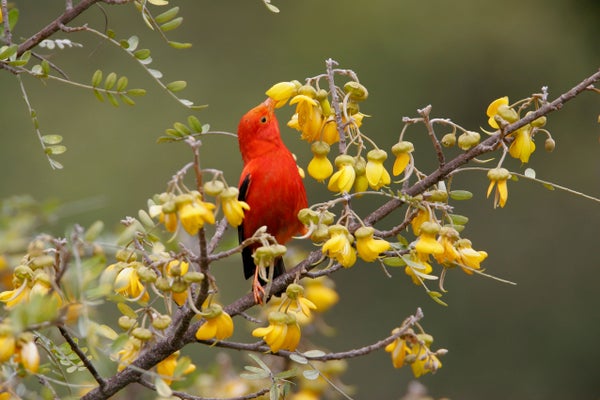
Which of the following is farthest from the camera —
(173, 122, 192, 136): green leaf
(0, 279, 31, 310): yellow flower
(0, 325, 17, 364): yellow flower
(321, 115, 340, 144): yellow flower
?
(321, 115, 340, 144): yellow flower

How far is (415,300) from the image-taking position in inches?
341

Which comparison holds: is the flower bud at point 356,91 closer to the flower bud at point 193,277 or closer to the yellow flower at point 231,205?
the yellow flower at point 231,205

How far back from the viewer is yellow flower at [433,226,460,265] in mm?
1948

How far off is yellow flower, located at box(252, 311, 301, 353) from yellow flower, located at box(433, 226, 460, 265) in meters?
0.33

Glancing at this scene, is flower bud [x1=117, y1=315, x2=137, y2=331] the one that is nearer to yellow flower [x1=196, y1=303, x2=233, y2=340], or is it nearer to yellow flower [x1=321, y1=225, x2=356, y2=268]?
yellow flower [x1=196, y1=303, x2=233, y2=340]

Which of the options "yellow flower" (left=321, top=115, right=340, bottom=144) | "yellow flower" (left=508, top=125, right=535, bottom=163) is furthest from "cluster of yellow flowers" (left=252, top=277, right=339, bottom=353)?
"yellow flower" (left=508, top=125, right=535, bottom=163)

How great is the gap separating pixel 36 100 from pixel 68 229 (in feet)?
29.4

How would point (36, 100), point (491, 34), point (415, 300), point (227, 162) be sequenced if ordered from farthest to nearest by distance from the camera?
point (491, 34), point (36, 100), point (227, 162), point (415, 300)

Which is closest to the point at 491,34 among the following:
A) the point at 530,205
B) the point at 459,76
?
the point at 459,76

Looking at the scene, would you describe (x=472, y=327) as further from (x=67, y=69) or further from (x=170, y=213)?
(x=170, y=213)

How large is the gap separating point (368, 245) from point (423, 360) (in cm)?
35

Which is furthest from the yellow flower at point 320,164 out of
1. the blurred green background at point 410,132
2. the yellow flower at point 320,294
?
the blurred green background at point 410,132

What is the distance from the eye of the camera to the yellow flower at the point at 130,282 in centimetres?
189

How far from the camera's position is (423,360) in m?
2.09
